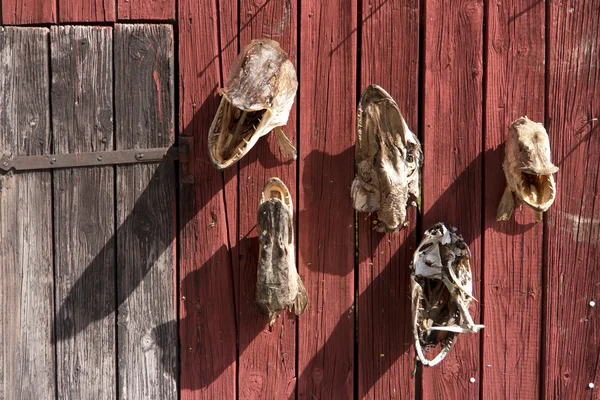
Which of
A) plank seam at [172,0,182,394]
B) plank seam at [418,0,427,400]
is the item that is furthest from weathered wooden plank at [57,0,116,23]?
plank seam at [418,0,427,400]

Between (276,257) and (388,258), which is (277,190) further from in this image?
(388,258)

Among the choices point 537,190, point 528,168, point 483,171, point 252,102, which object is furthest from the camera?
point 483,171

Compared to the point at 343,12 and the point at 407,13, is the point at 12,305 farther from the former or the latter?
the point at 407,13

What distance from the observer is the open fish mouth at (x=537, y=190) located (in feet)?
8.77

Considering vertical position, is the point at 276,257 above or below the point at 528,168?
below

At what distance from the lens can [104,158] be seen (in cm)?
271

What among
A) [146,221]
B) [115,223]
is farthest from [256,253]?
[115,223]

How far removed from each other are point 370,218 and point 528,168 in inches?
26.3

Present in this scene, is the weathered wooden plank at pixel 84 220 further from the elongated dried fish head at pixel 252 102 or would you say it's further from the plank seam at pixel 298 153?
the plank seam at pixel 298 153

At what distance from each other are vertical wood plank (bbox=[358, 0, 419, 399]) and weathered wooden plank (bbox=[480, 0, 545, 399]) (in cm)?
33

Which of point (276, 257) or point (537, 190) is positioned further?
point (537, 190)

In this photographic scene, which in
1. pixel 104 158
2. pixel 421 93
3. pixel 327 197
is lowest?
pixel 327 197

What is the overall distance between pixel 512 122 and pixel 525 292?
29.0 inches

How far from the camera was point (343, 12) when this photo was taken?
9.06 ft
